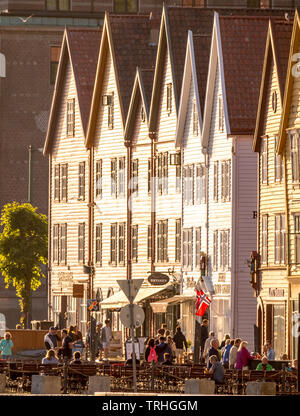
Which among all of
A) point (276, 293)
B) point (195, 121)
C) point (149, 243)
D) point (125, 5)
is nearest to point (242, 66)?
point (195, 121)

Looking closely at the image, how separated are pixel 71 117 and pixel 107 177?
550 cm

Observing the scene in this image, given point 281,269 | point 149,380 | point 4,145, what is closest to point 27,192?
point 4,145

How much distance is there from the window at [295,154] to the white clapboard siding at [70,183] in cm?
2722

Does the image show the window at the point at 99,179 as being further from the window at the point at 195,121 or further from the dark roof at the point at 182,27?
the window at the point at 195,121

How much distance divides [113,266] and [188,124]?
11901 millimetres

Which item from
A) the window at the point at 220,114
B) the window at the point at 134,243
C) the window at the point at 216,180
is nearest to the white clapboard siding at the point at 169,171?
the window at the point at 134,243

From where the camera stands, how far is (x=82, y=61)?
306ft

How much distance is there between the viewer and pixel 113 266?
88.6 meters

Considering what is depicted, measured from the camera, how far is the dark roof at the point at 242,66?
72.4 m

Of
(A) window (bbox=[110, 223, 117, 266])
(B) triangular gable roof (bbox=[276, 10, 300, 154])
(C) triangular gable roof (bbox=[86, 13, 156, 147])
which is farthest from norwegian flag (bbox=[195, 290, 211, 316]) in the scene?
(A) window (bbox=[110, 223, 117, 266])

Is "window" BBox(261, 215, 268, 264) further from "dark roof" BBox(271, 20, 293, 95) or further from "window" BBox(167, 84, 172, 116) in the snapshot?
"window" BBox(167, 84, 172, 116)

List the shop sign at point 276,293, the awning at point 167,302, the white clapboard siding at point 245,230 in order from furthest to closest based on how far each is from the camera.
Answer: the awning at point 167,302, the white clapboard siding at point 245,230, the shop sign at point 276,293

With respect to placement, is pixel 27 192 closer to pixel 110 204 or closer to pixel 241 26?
pixel 110 204

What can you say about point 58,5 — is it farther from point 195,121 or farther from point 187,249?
point 187,249
